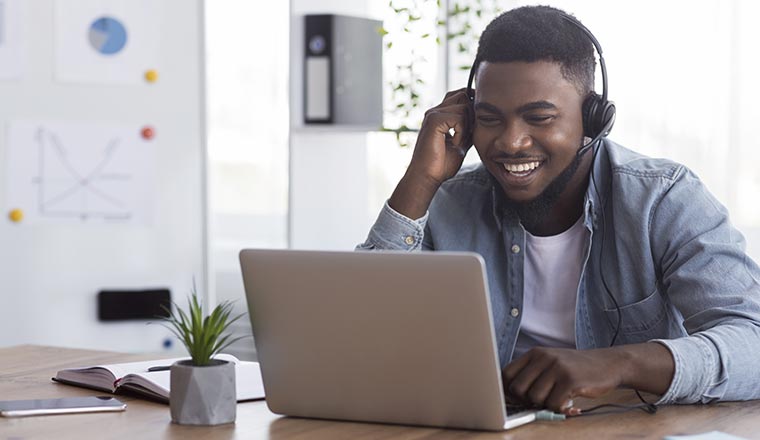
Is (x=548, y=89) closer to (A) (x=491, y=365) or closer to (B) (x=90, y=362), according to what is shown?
(A) (x=491, y=365)

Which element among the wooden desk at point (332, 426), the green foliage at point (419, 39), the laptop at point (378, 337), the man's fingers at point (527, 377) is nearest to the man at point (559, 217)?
the wooden desk at point (332, 426)

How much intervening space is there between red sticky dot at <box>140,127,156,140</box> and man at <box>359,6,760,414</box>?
5.15 ft

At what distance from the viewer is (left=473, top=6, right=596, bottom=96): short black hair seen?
6.38 feet

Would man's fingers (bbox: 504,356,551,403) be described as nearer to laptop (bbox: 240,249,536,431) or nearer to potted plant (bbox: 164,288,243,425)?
laptop (bbox: 240,249,536,431)

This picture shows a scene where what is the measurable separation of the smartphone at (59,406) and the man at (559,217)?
22.4 inches

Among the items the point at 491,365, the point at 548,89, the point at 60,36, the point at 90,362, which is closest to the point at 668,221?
the point at 548,89

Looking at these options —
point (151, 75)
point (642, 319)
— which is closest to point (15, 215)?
point (151, 75)

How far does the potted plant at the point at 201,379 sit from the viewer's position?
4.72 ft

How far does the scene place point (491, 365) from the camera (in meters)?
1.34

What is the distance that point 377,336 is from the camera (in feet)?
4.55

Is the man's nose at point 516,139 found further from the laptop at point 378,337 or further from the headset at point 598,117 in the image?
the laptop at point 378,337

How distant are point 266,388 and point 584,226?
0.73 metres

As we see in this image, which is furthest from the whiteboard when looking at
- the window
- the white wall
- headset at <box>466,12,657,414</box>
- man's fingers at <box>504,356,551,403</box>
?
man's fingers at <box>504,356,551,403</box>

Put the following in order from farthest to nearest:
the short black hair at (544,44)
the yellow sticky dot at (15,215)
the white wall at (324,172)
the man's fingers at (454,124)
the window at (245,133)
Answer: the window at (245,133) < the white wall at (324,172) < the yellow sticky dot at (15,215) < the man's fingers at (454,124) < the short black hair at (544,44)
